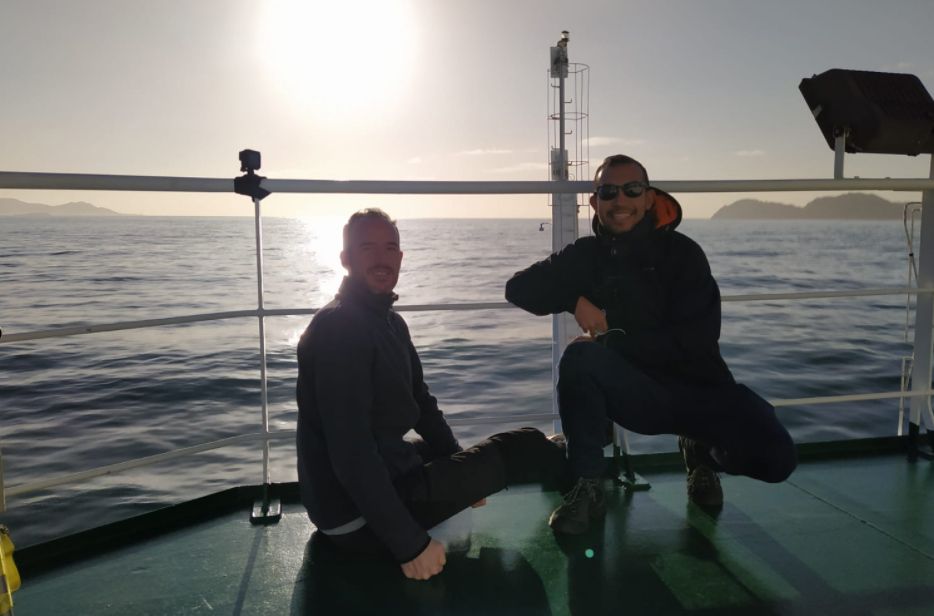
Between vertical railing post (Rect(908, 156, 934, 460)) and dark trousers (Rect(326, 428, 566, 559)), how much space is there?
1.64 m

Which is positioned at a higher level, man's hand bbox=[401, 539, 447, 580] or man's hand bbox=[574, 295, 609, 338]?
man's hand bbox=[574, 295, 609, 338]

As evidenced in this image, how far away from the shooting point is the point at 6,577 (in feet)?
3.90

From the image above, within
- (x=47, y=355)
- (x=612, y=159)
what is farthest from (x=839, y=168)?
(x=47, y=355)

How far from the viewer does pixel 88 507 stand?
23.7 ft

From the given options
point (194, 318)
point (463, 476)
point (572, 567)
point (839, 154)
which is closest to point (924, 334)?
point (839, 154)

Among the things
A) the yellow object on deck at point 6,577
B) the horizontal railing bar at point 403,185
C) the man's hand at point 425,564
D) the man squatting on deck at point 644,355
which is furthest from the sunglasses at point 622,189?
the yellow object on deck at point 6,577

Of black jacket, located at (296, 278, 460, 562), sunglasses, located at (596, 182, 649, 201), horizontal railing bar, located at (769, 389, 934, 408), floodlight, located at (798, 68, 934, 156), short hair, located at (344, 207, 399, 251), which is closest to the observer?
black jacket, located at (296, 278, 460, 562)

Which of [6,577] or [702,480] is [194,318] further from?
[702,480]

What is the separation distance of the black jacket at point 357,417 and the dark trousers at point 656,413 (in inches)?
20.4

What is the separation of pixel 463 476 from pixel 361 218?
761 millimetres

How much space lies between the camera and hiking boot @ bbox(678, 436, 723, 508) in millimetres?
2219

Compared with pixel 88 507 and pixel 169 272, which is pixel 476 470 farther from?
pixel 169 272

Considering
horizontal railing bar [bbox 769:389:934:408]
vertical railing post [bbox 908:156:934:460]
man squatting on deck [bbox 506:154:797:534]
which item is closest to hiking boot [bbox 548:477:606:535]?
man squatting on deck [bbox 506:154:797:534]

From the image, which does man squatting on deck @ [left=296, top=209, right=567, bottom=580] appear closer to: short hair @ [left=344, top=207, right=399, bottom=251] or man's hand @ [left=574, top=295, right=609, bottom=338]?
short hair @ [left=344, top=207, right=399, bottom=251]
